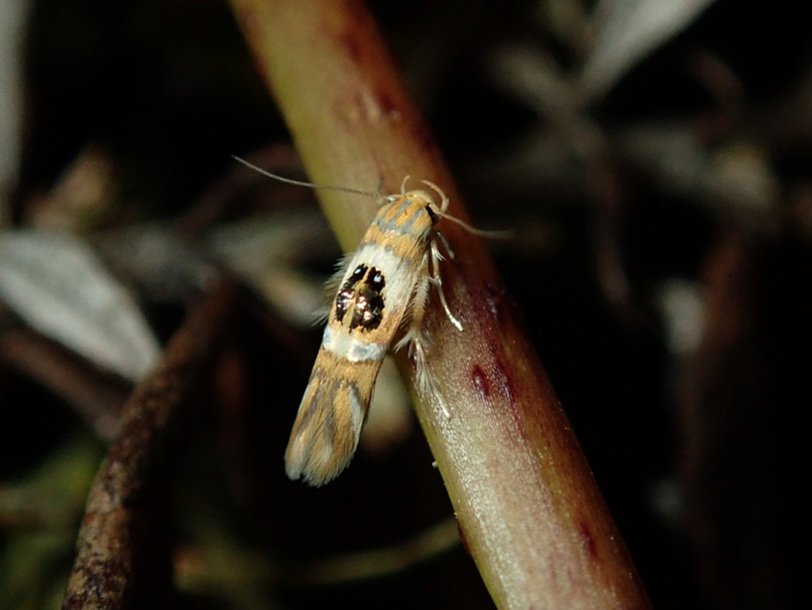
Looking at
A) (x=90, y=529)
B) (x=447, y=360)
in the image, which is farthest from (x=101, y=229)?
(x=447, y=360)

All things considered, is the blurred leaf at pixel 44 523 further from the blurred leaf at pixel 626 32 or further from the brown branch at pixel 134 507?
the blurred leaf at pixel 626 32

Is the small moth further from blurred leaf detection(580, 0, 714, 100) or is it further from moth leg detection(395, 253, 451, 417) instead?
blurred leaf detection(580, 0, 714, 100)

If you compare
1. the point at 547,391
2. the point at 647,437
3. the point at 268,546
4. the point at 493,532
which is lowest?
the point at 493,532

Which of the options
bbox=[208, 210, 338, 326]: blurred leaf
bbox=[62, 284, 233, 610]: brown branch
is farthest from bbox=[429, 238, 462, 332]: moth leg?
bbox=[208, 210, 338, 326]: blurred leaf

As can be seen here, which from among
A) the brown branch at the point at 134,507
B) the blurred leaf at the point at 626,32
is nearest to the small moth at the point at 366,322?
the brown branch at the point at 134,507

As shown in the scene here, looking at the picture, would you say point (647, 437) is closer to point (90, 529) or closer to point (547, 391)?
point (547, 391)

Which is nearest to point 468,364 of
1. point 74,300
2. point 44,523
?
point 74,300

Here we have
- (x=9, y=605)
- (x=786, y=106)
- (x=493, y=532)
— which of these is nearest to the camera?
(x=493, y=532)

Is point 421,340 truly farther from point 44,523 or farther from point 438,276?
point 44,523
